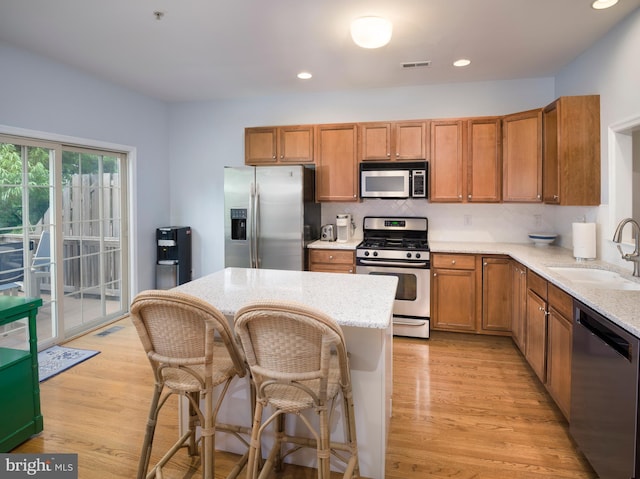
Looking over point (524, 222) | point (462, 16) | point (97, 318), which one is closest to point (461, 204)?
point (524, 222)

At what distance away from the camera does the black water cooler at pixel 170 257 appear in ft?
16.0

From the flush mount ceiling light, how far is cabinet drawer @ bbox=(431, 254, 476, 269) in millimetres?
2118

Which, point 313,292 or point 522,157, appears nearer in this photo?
point 313,292

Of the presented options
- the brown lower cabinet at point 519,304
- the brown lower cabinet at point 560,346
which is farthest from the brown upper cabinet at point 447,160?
the brown lower cabinet at point 560,346

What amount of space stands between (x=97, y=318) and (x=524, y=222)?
4.86 meters

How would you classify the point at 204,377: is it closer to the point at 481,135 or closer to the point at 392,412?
the point at 392,412

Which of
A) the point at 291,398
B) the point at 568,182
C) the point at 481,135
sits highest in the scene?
the point at 481,135

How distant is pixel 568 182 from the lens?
3199 millimetres

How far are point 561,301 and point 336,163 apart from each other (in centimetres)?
268

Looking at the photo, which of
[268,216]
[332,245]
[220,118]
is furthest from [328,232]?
[220,118]

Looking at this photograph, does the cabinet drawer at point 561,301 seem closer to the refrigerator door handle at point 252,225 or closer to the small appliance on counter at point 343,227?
the small appliance on counter at point 343,227

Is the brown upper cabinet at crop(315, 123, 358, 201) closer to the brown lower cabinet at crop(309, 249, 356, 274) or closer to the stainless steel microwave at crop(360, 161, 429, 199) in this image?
the stainless steel microwave at crop(360, 161, 429, 199)

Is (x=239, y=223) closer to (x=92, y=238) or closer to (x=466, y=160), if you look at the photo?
(x=92, y=238)

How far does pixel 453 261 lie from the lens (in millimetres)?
3912
